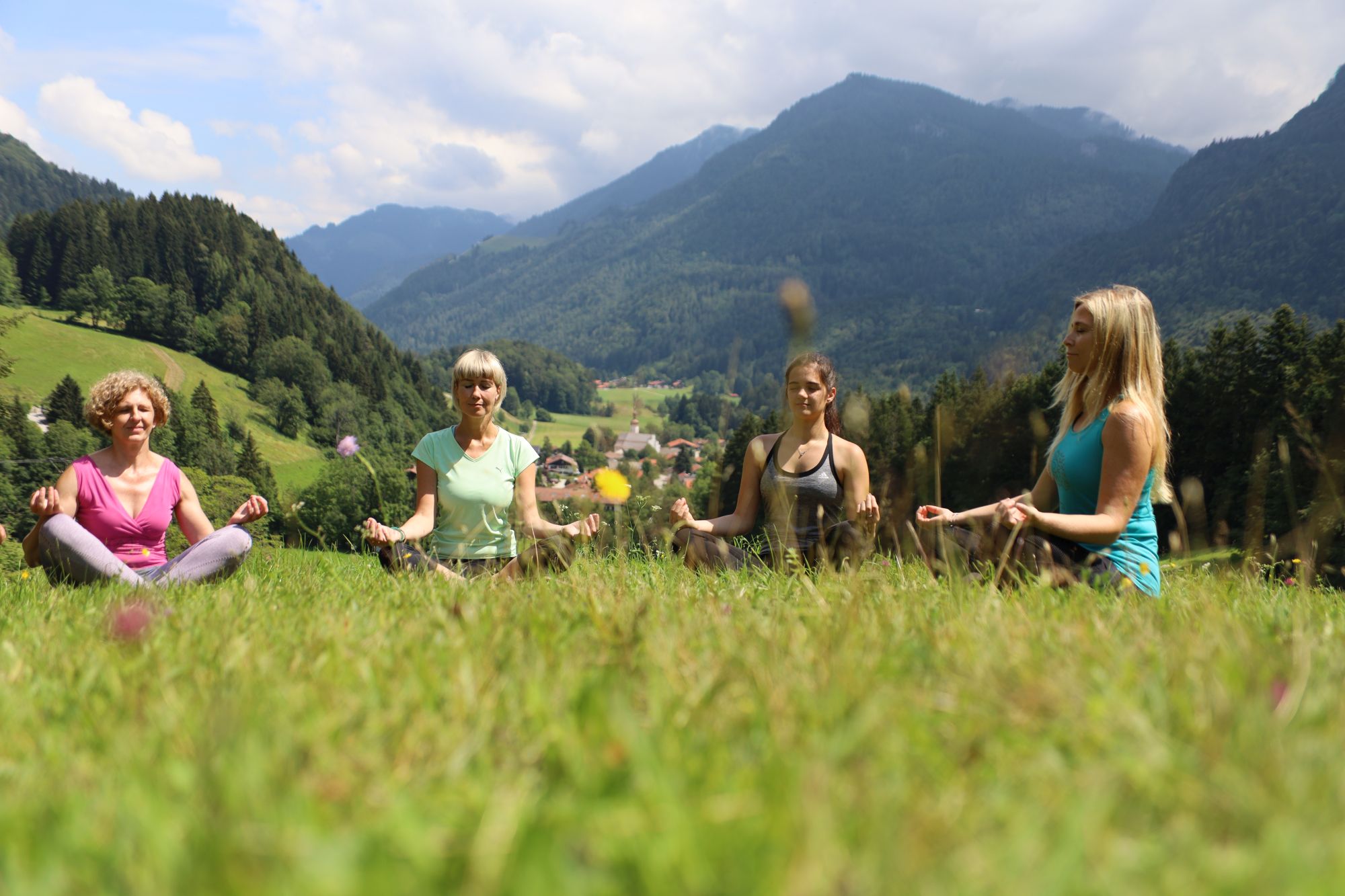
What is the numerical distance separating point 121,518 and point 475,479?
225 centimetres

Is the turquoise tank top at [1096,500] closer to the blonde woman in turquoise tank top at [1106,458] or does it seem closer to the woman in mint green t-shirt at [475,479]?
the blonde woman in turquoise tank top at [1106,458]

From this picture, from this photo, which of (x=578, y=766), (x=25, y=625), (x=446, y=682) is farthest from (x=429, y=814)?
(x=25, y=625)

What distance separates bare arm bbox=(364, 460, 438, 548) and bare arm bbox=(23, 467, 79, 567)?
1907 millimetres

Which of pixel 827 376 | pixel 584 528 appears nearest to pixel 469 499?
pixel 584 528

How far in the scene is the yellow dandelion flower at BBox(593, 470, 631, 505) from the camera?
4.43 m

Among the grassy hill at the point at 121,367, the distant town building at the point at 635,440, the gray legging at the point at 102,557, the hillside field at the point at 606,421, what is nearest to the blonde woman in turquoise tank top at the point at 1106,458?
the distant town building at the point at 635,440

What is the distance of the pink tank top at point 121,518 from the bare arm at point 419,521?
1.56 meters

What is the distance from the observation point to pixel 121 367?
4717 inches

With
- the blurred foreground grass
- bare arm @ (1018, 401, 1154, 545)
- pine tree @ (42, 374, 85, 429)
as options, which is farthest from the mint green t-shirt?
pine tree @ (42, 374, 85, 429)

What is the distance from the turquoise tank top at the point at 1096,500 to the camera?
4461 mm

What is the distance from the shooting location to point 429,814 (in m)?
1.25

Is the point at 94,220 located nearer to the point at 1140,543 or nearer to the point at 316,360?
the point at 316,360

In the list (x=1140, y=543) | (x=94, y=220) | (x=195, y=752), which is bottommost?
(x=1140, y=543)

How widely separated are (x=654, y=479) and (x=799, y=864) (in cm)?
497
